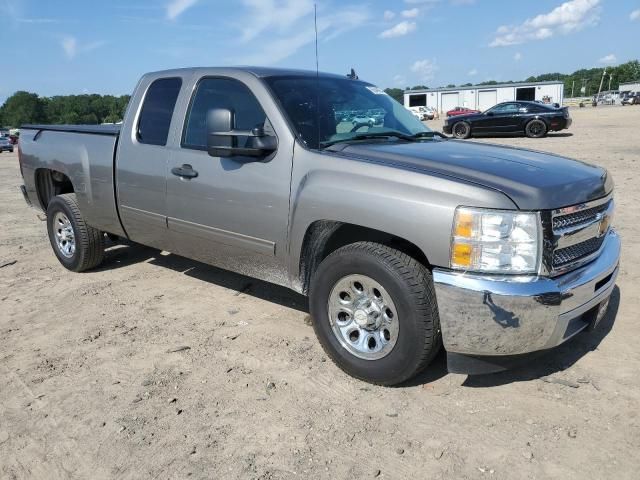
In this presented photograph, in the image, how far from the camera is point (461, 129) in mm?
22594

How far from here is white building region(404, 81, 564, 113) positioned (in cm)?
6272

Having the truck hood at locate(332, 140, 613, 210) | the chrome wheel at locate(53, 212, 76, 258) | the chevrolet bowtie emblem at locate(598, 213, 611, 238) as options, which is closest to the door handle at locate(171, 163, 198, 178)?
the truck hood at locate(332, 140, 613, 210)

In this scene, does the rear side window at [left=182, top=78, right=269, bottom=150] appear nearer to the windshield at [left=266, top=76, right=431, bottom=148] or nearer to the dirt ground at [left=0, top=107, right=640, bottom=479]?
the windshield at [left=266, top=76, right=431, bottom=148]

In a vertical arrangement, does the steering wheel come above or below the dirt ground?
above

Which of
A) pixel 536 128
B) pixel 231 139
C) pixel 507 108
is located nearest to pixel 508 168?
pixel 231 139

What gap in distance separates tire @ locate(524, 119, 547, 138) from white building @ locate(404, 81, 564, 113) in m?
44.4

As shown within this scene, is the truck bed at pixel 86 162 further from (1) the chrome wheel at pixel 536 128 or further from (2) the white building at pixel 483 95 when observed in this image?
(2) the white building at pixel 483 95

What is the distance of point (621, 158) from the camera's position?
12883 millimetres

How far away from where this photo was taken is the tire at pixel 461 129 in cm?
2236

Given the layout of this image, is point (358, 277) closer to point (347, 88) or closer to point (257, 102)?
point (257, 102)

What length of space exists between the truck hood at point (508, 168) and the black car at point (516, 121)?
18334 mm

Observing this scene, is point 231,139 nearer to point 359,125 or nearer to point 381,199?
Result: point 359,125

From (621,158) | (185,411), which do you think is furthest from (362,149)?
(621,158)

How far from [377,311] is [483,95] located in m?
70.2
